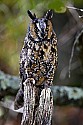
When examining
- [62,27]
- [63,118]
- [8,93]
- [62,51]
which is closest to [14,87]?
[8,93]

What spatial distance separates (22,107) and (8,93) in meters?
0.77

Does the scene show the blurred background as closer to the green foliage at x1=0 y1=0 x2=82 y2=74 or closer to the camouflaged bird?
the green foliage at x1=0 y1=0 x2=82 y2=74

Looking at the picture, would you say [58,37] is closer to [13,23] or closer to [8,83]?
[13,23]

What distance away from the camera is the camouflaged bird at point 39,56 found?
1318mm

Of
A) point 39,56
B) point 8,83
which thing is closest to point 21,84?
point 39,56

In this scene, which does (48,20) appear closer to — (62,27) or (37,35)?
(37,35)

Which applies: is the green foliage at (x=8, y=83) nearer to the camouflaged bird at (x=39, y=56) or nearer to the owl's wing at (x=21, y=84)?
the owl's wing at (x=21, y=84)

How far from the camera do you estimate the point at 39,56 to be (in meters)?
1.34

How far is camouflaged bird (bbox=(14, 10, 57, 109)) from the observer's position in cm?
132

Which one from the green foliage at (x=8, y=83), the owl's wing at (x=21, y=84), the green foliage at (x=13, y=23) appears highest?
the green foliage at (x=13, y=23)

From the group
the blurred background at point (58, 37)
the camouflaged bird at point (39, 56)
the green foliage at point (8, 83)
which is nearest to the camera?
the camouflaged bird at point (39, 56)

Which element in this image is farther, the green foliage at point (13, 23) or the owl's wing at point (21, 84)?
the green foliage at point (13, 23)

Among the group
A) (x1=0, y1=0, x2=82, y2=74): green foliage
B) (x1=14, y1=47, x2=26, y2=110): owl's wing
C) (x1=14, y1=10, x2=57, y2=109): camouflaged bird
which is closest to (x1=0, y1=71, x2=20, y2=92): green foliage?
(x1=0, y1=0, x2=82, y2=74): green foliage

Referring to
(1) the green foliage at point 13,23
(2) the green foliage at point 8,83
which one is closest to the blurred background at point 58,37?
(1) the green foliage at point 13,23
